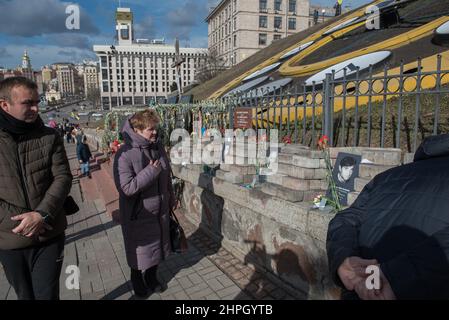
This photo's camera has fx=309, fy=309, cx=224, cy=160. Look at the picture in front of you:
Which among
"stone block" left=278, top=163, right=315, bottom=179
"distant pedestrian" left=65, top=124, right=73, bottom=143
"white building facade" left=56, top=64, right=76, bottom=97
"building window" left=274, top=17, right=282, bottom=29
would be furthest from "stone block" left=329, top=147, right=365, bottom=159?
"white building facade" left=56, top=64, right=76, bottom=97

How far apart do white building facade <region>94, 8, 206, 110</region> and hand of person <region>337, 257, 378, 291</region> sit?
91.0m

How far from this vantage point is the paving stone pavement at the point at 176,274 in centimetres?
340

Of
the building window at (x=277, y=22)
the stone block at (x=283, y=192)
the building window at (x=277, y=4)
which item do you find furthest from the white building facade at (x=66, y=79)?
the stone block at (x=283, y=192)

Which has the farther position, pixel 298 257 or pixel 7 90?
pixel 298 257

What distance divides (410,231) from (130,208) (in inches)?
94.4

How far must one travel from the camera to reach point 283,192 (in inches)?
138

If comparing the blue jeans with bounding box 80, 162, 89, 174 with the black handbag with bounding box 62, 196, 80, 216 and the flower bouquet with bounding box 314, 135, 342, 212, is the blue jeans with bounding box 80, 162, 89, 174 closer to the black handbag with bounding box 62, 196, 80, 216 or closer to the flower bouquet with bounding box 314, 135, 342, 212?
the black handbag with bounding box 62, 196, 80, 216

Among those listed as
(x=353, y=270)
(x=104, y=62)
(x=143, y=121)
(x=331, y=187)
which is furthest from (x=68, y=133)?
(x=104, y=62)

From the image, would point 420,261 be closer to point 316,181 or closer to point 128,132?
point 316,181

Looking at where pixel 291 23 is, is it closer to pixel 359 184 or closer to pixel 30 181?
pixel 359 184

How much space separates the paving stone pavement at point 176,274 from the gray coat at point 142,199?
593 mm
